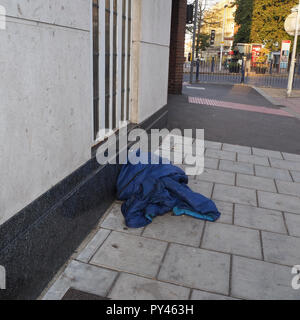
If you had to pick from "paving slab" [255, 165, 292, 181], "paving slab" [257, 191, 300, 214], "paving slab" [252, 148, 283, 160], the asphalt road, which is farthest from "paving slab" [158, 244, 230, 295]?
the asphalt road

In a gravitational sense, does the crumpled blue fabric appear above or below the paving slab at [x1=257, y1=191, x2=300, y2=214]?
above

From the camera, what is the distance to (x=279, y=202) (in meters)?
4.28

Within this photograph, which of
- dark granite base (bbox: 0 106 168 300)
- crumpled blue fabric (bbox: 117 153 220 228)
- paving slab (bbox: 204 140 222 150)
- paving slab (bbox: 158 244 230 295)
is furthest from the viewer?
paving slab (bbox: 204 140 222 150)

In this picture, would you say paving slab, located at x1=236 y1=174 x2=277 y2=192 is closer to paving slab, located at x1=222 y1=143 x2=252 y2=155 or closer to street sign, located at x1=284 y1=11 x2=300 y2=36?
paving slab, located at x1=222 y1=143 x2=252 y2=155

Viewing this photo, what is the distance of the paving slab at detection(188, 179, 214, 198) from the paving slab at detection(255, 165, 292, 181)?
986mm

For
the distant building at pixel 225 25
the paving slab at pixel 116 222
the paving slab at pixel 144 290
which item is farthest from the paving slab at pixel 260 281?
the distant building at pixel 225 25

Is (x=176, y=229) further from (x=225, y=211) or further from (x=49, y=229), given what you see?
(x=49, y=229)

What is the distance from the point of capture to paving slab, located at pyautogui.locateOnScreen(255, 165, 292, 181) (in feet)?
16.9

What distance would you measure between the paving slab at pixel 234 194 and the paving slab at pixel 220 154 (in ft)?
4.36

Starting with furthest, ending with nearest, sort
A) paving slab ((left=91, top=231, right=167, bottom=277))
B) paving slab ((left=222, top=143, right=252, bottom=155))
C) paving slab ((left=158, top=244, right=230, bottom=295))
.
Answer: paving slab ((left=222, top=143, right=252, bottom=155)), paving slab ((left=91, top=231, right=167, bottom=277)), paving slab ((left=158, top=244, right=230, bottom=295))

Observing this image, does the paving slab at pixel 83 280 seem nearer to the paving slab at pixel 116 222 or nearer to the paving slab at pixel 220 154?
the paving slab at pixel 116 222
